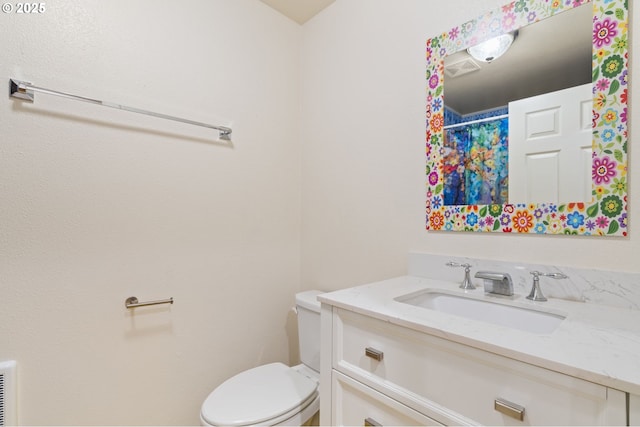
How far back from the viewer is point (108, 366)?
1.21 metres

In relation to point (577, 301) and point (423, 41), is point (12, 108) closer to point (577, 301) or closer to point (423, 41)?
point (423, 41)

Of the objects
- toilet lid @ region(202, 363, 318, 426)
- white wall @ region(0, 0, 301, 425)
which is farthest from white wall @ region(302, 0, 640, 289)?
toilet lid @ region(202, 363, 318, 426)

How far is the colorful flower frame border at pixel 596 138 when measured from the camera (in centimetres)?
88

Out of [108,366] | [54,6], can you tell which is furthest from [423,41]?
[108,366]

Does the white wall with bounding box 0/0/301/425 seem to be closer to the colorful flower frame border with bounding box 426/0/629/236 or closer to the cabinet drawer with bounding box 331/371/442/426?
the cabinet drawer with bounding box 331/371/442/426

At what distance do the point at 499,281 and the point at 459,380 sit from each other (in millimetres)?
454

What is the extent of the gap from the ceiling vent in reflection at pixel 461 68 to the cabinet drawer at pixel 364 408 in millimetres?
1216

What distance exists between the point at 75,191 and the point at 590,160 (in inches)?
71.2

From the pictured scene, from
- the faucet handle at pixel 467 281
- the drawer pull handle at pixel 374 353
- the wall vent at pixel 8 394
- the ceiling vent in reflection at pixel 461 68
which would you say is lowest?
the wall vent at pixel 8 394

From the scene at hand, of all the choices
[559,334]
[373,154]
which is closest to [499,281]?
[559,334]

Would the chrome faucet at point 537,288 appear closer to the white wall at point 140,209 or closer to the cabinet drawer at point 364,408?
the cabinet drawer at point 364,408

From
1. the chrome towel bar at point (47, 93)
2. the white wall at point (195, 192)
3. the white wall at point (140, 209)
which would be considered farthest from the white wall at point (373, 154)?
the chrome towel bar at point (47, 93)

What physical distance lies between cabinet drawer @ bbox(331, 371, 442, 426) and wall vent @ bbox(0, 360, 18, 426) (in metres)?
1.09

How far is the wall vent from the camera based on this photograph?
992mm
